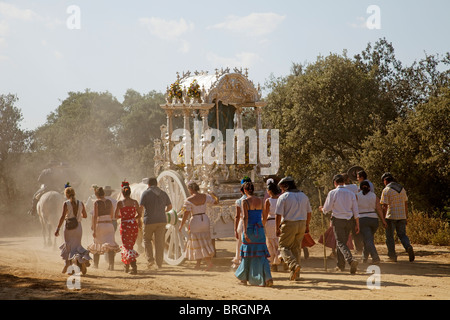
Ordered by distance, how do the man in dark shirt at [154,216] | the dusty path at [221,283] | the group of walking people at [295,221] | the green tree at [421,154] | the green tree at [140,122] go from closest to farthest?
the dusty path at [221,283]
the group of walking people at [295,221]
the man in dark shirt at [154,216]
the green tree at [421,154]
the green tree at [140,122]

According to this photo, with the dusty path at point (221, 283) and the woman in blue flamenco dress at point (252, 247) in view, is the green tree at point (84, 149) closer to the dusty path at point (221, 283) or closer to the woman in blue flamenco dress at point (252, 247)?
the dusty path at point (221, 283)

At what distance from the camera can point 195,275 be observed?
1216 cm

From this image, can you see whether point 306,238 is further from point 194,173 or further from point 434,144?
point 434,144

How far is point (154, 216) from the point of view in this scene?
1318 cm

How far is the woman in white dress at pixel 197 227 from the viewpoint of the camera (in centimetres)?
1275

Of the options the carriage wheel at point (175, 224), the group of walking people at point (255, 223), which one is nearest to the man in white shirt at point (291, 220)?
the group of walking people at point (255, 223)

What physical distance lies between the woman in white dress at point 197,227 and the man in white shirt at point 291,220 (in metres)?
2.28

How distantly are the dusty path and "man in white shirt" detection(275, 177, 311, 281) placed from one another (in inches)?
16.3

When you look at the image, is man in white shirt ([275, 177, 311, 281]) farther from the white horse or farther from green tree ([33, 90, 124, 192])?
green tree ([33, 90, 124, 192])

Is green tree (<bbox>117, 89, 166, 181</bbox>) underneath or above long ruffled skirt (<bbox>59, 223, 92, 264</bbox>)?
above

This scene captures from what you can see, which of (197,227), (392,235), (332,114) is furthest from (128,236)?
(332,114)

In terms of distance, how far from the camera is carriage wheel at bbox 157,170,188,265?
45.0ft

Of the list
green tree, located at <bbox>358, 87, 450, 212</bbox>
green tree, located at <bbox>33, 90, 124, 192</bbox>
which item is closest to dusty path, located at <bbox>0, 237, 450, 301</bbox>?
green tree, located at <bbox>358, 87, 450, 212</bbox>
